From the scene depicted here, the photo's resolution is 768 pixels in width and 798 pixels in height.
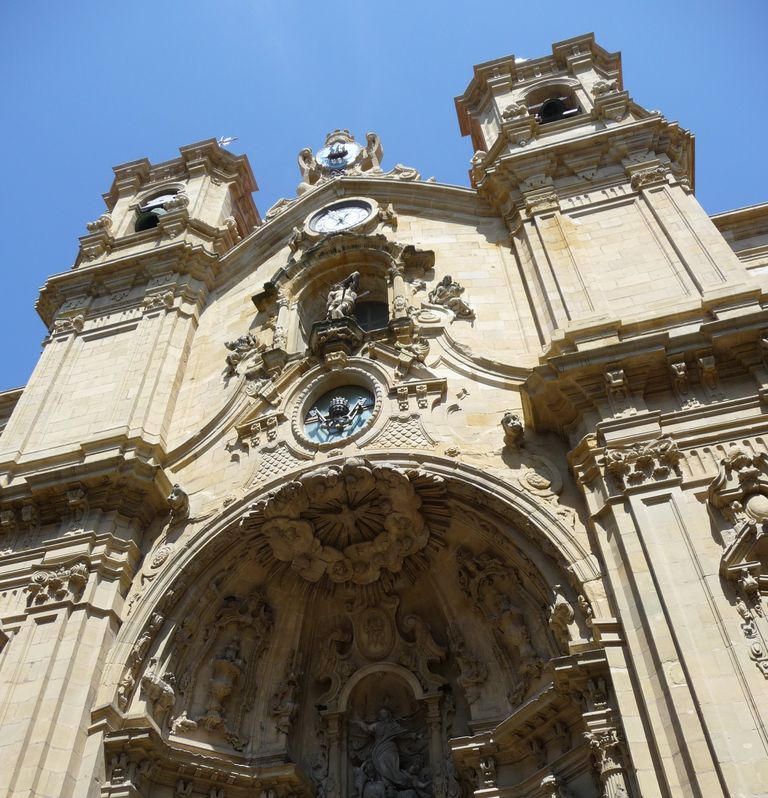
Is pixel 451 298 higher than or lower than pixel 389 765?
higher

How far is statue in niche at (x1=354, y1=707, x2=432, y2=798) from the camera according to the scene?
37.8ft

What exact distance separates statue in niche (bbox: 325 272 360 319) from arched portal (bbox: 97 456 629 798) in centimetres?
442

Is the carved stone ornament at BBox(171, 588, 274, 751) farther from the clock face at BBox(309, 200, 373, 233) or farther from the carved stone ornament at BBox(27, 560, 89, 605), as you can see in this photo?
the clock face at BBox(309, 200, 373, 233)


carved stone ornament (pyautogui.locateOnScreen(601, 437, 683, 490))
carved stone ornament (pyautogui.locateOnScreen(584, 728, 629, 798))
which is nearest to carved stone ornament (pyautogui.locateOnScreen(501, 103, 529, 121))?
carved stone ornament (pyautogui.locateOnScreen(601, 437, 683, 490))

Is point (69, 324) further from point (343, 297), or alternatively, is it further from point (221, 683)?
point (221, 683)

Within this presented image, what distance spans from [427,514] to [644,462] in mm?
3664

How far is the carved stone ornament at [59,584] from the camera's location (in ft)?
38.6

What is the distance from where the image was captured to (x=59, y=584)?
11828 millimetres

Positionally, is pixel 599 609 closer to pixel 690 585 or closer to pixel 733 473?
pixel 690 585

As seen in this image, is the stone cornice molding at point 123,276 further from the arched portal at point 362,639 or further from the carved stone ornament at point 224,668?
the carved stone ornament at point 224,668

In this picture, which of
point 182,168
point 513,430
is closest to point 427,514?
point 513,430

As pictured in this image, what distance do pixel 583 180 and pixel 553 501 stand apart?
7.98 m

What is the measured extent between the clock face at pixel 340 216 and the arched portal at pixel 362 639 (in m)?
8.66

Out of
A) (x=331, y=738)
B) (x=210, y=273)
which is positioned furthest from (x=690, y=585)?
(x=210, y=273)
